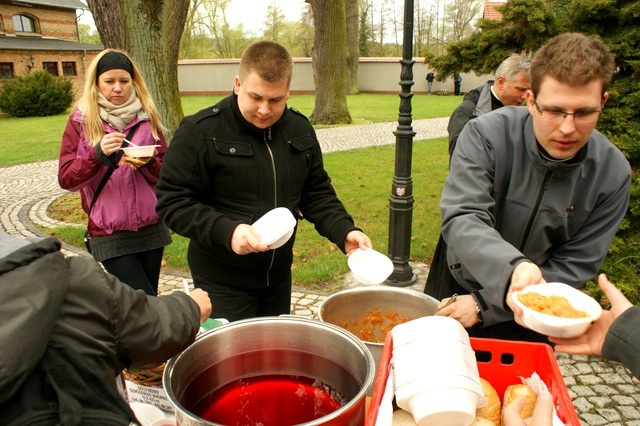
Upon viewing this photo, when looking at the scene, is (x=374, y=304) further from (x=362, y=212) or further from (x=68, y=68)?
(x=68, y=68)

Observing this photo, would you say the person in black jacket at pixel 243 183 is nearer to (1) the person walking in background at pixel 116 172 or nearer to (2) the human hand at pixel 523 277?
(1) the person walking in background at pixel 116 172

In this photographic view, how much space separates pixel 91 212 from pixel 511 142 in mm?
2446

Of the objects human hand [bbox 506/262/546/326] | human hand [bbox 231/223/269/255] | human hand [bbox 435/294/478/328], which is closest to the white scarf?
human hand [bbox 231/223/269/255]

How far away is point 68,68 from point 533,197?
113ft

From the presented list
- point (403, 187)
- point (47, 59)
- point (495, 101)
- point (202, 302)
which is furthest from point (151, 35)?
point (47, 59)

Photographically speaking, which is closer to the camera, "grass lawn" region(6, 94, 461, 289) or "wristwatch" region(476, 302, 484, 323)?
"wristwatch" region(476, 302, 484, 323)

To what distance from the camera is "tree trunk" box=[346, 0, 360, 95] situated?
26125mm

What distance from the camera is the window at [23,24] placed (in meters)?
31.3

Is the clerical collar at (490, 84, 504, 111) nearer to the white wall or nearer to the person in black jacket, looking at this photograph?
the person in black jacket

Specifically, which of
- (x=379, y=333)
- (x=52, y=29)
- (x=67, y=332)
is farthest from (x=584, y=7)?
(x=52, y=29)

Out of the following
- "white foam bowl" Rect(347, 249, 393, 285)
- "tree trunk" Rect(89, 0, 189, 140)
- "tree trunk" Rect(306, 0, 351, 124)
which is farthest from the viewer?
"tree trunk" Rect(306, 0, 351, 124)

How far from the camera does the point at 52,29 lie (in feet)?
110

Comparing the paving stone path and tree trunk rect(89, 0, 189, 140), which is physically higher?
tree trunk rect(89, 0, 189, 140)

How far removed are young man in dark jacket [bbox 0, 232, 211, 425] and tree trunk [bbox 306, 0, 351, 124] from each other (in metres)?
16.7
